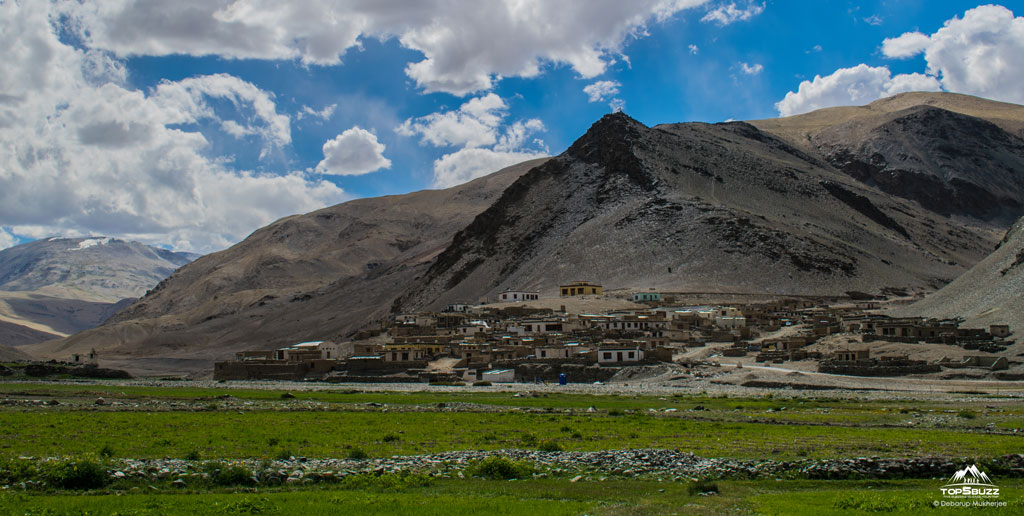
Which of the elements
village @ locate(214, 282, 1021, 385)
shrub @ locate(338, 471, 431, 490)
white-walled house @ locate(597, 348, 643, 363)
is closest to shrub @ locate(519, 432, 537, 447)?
shrub @ locate(338, 471, 431, 490)

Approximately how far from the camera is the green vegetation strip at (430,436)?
68.5 feet

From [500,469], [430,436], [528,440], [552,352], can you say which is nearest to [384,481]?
[500,469]

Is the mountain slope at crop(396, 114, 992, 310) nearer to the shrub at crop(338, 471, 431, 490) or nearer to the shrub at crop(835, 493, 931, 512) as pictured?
the shrub at crop(338, 471, 431, 490)

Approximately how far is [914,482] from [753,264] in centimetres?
10852

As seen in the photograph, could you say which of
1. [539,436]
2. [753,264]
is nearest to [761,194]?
[753,264]

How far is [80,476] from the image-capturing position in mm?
16359

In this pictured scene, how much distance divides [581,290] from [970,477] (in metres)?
93.1

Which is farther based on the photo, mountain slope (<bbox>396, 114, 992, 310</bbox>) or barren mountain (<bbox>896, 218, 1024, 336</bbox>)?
mountain slope (<bbox>396, 114, 992, 310</bbox>)

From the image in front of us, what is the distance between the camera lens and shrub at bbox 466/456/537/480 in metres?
17.9

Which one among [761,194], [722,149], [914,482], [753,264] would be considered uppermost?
[722,149]

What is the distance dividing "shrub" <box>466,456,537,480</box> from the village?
114 ft

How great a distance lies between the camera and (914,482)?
17109mm

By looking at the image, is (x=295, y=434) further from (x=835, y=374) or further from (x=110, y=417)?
(x=835, y=374)

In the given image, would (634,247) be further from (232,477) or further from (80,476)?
(80,476)
